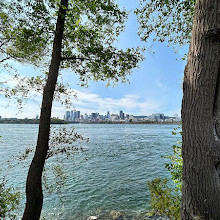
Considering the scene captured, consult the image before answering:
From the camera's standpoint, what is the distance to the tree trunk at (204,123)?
5.58ft

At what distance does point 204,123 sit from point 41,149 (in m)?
3.32

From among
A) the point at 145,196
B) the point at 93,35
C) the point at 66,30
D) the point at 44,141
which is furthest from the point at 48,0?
the point at 145,196

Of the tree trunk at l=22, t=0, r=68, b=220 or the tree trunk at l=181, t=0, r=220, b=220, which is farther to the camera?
the tree trunk at l=22, t=0, r=68, b=220

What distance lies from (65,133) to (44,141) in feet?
3.70

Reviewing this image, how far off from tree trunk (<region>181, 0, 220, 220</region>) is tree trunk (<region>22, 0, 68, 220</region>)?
288 cm

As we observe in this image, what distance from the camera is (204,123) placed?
1.76 metres

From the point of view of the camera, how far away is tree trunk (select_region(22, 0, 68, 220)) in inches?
125

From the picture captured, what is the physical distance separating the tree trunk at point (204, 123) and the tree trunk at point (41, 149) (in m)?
2.88

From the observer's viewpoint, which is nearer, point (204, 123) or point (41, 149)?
point (204, 123)

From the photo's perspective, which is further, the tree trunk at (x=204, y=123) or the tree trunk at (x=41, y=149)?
→ the tree trunk at (x=41, y=149)

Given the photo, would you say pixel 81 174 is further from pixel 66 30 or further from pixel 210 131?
pixel 210 131

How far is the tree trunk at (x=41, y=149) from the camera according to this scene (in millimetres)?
3174

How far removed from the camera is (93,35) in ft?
11.5

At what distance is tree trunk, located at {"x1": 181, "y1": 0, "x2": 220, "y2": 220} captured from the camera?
1.70 meters
